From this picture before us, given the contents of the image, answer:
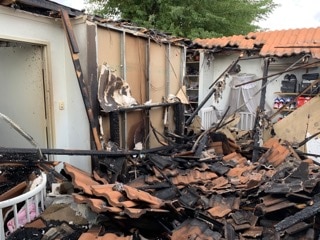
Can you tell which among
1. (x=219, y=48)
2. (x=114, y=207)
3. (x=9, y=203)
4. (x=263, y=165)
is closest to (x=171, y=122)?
(x=263, y=165)

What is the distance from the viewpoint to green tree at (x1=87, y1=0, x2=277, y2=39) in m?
11.3

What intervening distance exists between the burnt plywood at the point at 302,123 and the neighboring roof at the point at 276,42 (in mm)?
1286

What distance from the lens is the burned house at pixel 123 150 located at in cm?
321

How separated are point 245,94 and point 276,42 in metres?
1.88

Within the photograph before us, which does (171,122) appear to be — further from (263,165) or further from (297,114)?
(297,114)

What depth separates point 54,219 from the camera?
3.25 metres

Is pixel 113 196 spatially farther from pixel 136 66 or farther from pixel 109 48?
pixel 136 66

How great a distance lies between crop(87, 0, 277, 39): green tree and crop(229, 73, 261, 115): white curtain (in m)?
3.17

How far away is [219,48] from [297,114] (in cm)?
315

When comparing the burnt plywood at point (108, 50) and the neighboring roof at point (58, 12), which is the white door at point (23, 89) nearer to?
the neighboring roof at point (58, 12)

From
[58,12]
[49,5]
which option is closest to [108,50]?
[58,12]

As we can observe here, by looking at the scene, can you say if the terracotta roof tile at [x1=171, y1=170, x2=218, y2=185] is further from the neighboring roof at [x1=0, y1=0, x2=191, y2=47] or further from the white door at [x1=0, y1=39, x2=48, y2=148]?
the neighboring roof at [x1=0, y1=0, x2=191, y2=47]

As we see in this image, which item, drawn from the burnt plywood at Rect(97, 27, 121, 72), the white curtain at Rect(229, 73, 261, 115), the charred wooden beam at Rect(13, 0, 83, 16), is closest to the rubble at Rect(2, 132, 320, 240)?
the burnt plywood at Rect(97, 27, 121, 72)

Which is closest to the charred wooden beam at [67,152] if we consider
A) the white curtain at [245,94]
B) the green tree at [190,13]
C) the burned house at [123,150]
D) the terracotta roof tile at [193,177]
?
the burned house at [123,150]
